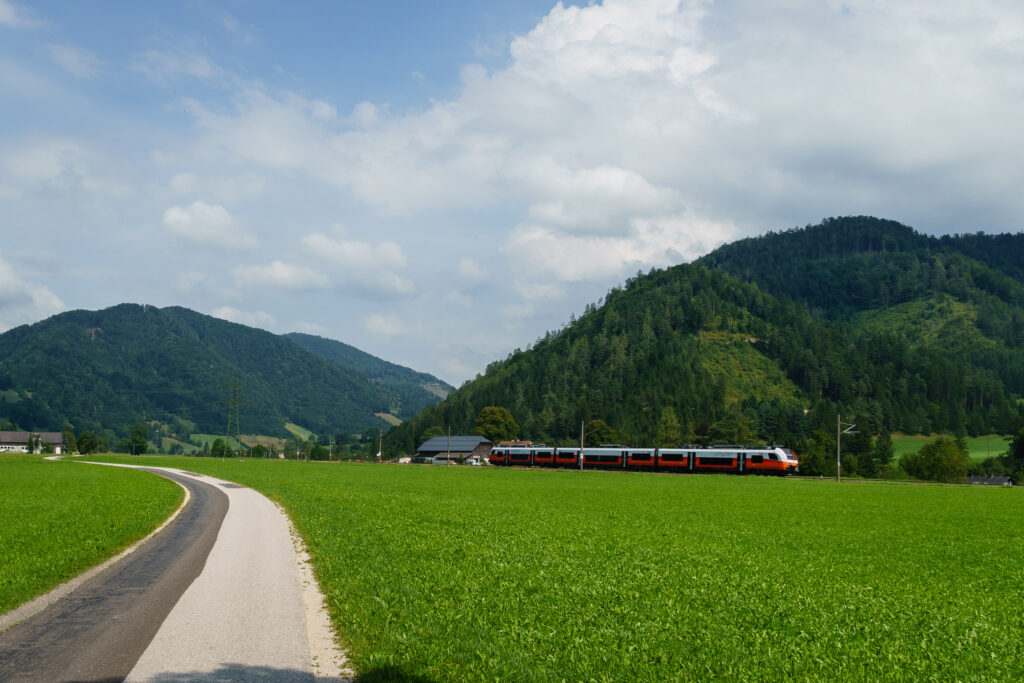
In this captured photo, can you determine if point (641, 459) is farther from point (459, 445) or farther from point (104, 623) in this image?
point (104, 623)

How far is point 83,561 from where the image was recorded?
2055 cm

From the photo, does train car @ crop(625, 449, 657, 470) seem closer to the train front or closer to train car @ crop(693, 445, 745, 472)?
train car @ crop(693, 445, 745, 472)

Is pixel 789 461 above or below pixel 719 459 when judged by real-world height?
above

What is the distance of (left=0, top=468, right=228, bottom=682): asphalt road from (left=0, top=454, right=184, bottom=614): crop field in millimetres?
1162

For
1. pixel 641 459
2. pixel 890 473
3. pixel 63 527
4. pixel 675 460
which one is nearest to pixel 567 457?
pixel 641 459

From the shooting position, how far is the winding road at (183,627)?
428 inches

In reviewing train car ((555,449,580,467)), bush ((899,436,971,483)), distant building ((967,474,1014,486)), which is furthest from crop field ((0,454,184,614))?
distant building ((967,474,1014,486))

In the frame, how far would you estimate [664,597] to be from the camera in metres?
15.7

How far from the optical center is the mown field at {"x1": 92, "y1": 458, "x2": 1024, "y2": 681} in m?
11.3

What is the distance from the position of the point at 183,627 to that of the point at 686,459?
9819 cm

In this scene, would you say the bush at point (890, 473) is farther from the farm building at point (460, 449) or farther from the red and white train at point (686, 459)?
the farm building at point (460, 449)

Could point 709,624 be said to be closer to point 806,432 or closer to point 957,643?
point 957,643

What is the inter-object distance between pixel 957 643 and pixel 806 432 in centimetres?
18895

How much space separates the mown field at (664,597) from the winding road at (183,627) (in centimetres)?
108
